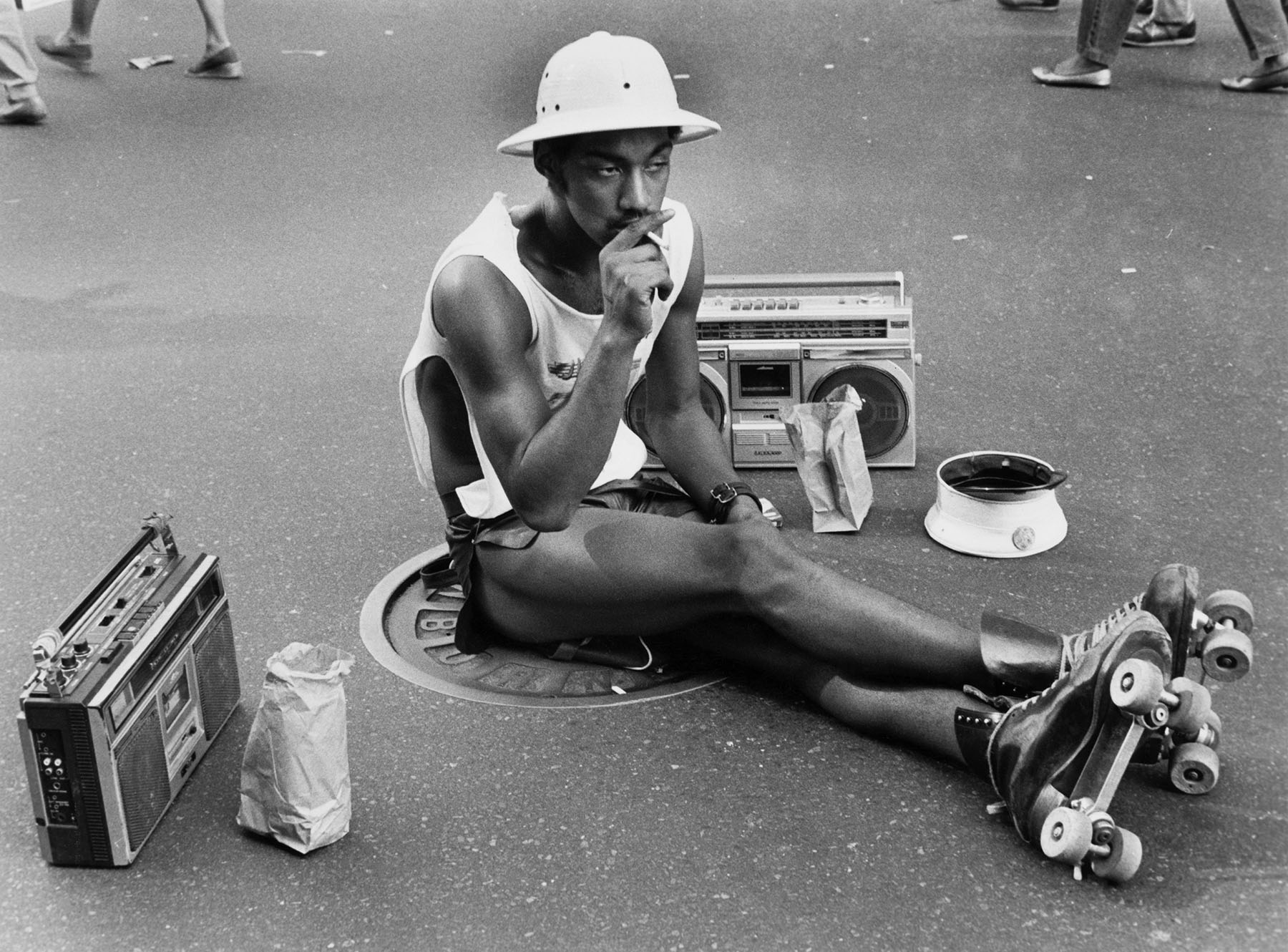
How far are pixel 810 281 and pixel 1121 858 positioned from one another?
2.21 metres

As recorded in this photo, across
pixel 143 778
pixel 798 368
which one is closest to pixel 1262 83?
pixel 798 368

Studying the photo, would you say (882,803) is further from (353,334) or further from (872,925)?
(353,334)

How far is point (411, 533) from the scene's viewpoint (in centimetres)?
413

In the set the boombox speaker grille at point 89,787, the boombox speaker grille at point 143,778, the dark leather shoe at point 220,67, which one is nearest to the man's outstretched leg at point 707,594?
the boombox speaker grille at point 143,778

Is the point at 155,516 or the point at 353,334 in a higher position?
the point at 155,516

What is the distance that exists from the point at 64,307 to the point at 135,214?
1.10 m

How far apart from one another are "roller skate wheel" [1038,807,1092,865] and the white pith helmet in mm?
1406

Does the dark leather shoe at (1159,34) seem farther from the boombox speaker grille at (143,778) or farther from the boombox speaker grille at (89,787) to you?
the boombox speaker grille at (89,787)

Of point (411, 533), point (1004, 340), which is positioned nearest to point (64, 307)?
point (411, 533)

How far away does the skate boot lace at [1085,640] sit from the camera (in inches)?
114

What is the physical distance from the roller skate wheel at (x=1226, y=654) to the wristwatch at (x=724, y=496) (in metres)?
1.02

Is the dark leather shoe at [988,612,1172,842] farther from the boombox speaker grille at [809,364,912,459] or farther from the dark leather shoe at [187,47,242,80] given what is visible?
the dark leather shoe at [187,47,242,80]

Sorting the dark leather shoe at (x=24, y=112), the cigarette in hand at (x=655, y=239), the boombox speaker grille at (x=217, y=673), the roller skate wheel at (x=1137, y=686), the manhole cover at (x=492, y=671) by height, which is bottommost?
the dark leather shoe at (x=24, y=112)

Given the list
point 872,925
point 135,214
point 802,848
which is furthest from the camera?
point 135,214
